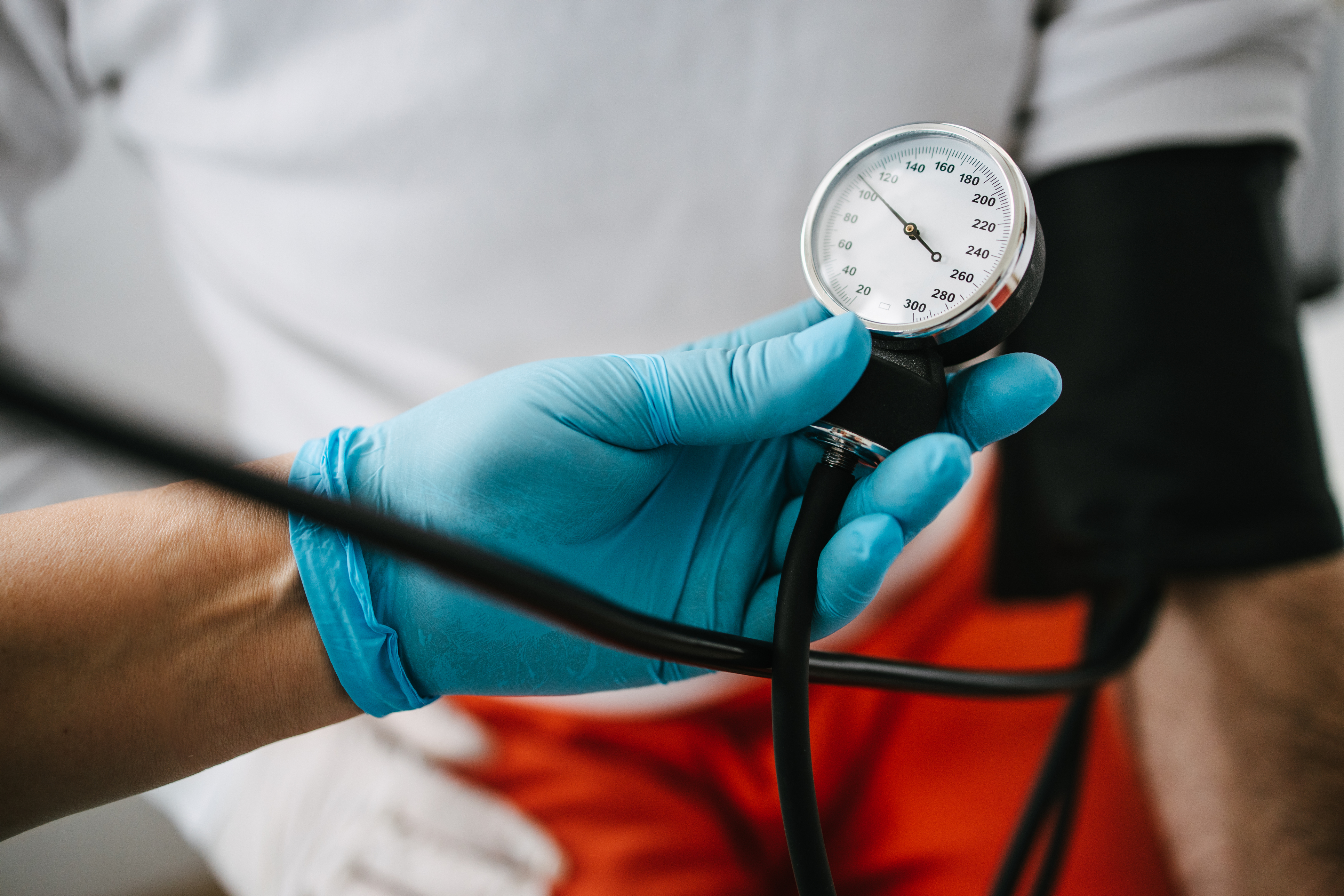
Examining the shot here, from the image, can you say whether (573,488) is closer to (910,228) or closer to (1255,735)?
(910,228)

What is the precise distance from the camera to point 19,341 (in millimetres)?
756

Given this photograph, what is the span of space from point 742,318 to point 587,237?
0.18 metres

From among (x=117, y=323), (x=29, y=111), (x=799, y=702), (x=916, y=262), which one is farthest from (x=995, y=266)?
(x=117, y=323)

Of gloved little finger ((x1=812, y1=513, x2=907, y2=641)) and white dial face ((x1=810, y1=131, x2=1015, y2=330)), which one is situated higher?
white dial face ((x1=810, y1=131, x2=1015, y2=330))

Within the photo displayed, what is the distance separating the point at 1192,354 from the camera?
65cm

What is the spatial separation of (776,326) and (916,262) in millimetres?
106

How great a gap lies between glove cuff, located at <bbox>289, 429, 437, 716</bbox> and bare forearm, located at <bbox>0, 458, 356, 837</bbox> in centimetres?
2

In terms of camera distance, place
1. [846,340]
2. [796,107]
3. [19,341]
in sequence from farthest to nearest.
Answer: [19,341] < [796,107] < [846,340]

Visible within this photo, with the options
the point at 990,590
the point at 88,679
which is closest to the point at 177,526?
the point at 88,679

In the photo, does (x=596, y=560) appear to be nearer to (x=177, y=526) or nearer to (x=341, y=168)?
(x=177, y=526)

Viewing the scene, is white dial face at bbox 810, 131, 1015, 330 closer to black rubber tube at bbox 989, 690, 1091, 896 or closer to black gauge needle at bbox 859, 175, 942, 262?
black gauge needle at bbox 859, 175, 942, 262

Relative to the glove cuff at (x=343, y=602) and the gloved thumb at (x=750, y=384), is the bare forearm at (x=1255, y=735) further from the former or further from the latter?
the glove cuff at (x=343, y=602)

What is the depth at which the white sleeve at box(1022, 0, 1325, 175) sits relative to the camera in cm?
62

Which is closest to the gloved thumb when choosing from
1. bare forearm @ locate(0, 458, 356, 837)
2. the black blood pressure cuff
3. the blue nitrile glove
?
the blue nitrile glove
